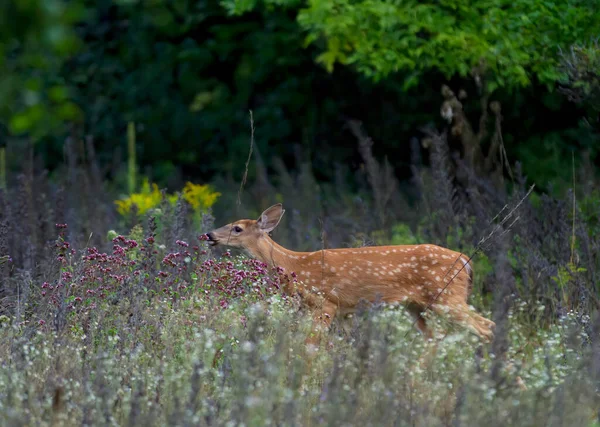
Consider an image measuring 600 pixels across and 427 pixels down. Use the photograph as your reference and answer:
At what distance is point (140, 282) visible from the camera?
5801mm

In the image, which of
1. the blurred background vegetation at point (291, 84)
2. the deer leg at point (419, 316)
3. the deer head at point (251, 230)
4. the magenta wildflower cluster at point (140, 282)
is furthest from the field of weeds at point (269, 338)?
the blurred background vegetation at point (291, 84)

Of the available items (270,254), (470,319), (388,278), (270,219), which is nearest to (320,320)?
(388,278)

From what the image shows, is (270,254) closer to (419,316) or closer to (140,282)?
(419,316)

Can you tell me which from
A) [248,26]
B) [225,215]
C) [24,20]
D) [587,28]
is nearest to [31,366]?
[24,20]

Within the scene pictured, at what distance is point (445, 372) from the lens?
4875 mm

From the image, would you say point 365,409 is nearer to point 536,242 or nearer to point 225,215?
point 536,242

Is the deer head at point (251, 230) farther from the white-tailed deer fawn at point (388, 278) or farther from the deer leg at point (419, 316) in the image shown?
the deer leg at point (419, 316)

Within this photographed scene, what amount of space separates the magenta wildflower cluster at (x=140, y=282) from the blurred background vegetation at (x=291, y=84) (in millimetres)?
3240

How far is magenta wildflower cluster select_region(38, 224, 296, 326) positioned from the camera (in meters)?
5.75

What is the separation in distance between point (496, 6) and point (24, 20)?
5.22 metres

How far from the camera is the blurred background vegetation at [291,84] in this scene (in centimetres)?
962

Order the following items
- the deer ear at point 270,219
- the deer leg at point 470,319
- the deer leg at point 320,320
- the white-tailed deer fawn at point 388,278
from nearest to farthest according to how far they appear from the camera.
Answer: the deer leg at point 320,320 < the deer leg at point 470,319 < the white-tailed deer fawn at point 388,278 < the deer ear at point 270,219

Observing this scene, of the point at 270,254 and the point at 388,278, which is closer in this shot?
the point at 388,278

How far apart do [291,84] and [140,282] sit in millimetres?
9747
